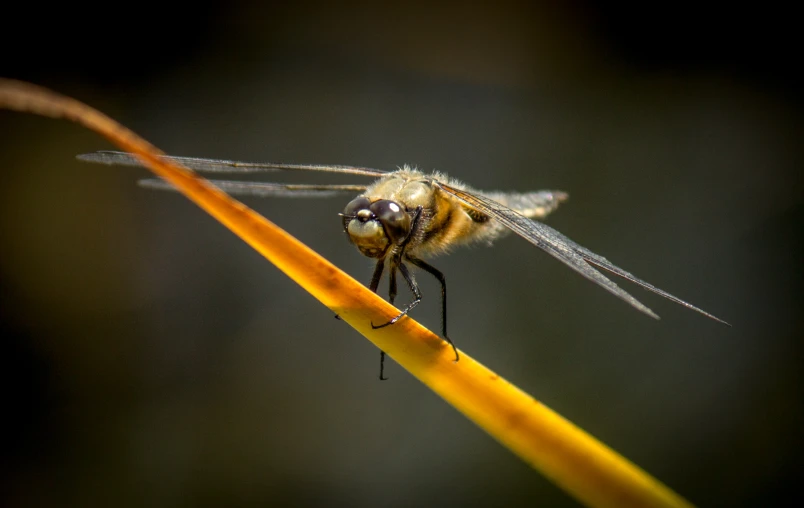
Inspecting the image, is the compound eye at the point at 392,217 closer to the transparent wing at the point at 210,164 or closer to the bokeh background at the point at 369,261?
the transparent wing at the point at 210,164

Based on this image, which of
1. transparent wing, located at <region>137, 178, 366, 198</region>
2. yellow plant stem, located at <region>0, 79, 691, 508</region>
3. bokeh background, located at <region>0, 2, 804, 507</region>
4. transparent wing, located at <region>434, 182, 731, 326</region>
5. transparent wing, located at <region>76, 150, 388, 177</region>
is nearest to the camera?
yellow plant stem, located at <region>0, 79, 691, 508</region>

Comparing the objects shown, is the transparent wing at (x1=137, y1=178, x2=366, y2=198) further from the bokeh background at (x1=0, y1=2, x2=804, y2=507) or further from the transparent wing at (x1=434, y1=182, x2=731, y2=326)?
the bokeh background at (x1=0, y1=2, x2=804, y2=507)

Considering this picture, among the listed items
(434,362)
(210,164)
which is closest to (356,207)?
(210,164)

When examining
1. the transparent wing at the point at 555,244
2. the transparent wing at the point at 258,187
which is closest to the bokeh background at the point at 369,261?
the transparent wing at the point at 258,187

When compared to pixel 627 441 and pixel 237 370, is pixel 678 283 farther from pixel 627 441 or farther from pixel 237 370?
pixel 237 370

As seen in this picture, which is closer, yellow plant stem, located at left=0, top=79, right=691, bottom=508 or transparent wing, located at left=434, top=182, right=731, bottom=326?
yellow plant stem, located at left=0, top=79, right=691, bottom=508

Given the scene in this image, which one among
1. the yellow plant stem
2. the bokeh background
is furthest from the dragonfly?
the bokeh background
